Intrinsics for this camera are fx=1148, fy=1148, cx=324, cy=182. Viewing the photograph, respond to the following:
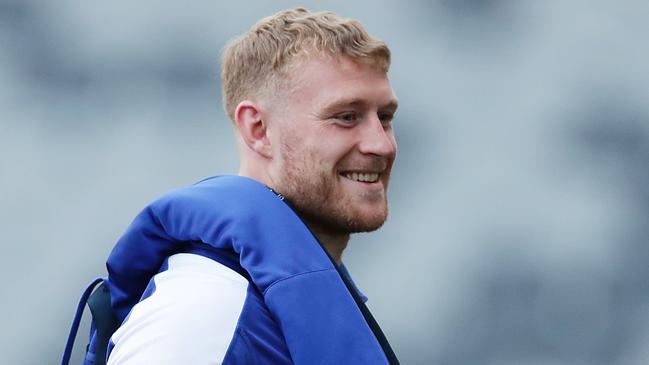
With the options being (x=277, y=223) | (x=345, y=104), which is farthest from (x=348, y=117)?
(x=277, y=223)

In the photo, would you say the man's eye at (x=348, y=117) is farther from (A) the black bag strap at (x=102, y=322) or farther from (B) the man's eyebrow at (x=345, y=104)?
(A) the black bag strap at (x=102, y=322)

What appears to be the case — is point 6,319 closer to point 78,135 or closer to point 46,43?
point 78,135

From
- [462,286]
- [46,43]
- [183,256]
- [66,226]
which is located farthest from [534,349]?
[183,256]

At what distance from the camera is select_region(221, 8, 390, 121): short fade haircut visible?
1638 mm

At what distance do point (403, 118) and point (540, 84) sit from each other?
0.37m

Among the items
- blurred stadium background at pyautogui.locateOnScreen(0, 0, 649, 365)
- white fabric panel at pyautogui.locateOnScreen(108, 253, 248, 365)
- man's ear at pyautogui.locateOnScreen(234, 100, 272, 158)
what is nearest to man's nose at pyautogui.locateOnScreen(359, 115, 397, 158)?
man's ear at pyautogui.locateOnScreen(234, 100, 272, 158)

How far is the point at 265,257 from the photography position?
1391 millimetres

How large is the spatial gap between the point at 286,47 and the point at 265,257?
390 mm

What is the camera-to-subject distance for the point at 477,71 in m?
2.91

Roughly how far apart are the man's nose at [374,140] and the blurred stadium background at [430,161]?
121 centimetres

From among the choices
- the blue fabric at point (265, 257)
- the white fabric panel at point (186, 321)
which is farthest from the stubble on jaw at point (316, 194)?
the white fabric panel at point (186, 321)

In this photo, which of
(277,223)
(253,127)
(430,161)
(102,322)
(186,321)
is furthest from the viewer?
(430,161)

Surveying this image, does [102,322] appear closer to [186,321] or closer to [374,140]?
[186,321]

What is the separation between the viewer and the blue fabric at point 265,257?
1366mm
